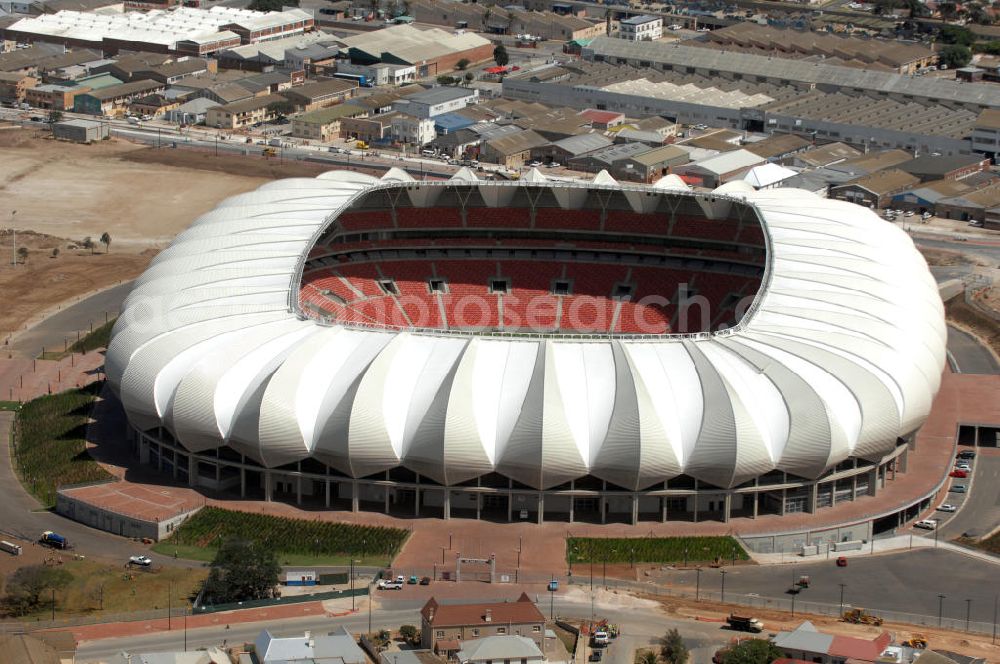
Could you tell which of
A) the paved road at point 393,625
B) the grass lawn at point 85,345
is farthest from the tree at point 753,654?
the grass lawn at point 85,345

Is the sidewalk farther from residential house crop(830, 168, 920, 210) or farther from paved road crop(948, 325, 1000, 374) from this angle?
residential house crop(830, 168, 920, 210)

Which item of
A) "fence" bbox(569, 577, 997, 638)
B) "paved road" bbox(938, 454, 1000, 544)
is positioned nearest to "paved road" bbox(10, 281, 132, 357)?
"fence" bbox(569, 577, 997, 638)

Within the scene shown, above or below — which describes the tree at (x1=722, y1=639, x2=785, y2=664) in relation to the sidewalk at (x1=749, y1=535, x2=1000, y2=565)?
above

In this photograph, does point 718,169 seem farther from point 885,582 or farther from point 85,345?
point 885,582

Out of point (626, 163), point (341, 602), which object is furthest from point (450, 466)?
point (626, 163)

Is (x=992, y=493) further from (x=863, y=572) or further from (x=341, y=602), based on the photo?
(x=341, y=602)
